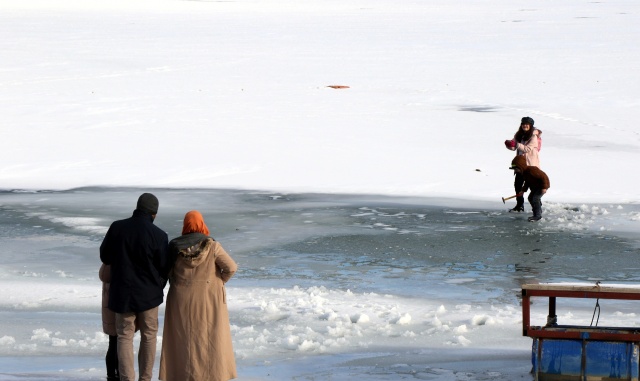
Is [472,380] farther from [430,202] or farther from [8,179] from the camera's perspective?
[8,179]

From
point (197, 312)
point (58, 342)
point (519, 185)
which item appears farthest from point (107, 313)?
point (519, 185)

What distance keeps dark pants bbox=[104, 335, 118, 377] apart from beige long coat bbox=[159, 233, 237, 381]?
1.73 feet

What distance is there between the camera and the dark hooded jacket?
13719mm

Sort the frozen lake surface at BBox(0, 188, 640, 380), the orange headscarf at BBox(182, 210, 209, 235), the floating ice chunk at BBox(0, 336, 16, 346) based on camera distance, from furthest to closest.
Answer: the floating ice chunk at BBox(0, 336, 16, 346), the frozen lake surface at BBox(0, 188, 640, 380), the orange headscarf at BBox(182, 210, 209, 235)

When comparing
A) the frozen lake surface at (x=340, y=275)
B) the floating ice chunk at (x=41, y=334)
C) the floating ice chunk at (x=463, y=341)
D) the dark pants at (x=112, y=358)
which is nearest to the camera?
the dark pants at (x=112, y=358)

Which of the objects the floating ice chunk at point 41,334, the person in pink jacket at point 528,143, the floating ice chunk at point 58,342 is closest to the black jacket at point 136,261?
the floating ice chunk at point 58,342

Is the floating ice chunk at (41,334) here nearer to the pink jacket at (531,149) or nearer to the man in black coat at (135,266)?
the man in black coat at (135,266)

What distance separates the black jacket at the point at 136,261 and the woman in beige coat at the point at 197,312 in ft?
0.36

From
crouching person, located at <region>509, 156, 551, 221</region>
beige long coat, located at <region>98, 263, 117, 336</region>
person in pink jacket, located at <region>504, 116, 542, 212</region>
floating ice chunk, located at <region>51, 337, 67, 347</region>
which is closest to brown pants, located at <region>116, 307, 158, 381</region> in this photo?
beige long coat, located at <region>98, 263, 117, 336</region>

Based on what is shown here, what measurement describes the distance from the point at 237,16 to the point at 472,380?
A: 6001cm

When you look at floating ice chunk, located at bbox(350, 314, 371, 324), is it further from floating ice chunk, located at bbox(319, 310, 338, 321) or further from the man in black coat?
the man in black coat

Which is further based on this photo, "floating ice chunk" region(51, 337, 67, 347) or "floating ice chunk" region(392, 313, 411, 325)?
"floating ice chunk" region(392, 313, 411, 325)

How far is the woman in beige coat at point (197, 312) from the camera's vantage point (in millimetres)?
6609

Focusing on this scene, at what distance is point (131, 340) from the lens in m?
6.85
